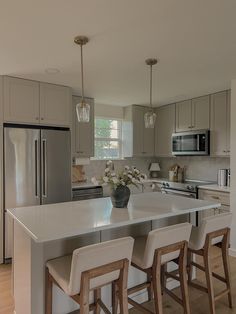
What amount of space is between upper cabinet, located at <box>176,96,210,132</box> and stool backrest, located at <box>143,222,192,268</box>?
2791mm

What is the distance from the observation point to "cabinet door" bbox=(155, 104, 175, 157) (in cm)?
495

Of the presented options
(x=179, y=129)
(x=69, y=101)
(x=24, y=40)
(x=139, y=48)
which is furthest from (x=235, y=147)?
(x=24, y=40)

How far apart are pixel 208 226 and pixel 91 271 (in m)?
1.12

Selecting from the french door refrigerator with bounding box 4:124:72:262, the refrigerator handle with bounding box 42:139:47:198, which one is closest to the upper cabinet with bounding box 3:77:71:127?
the french door refrigerator with bounding box 4:124:72:262

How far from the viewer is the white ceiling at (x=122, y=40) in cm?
174

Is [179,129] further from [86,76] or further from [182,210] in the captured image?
[182,210]

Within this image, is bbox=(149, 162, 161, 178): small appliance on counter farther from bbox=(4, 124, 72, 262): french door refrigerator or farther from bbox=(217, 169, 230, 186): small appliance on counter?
bbox=(4, 124, 72, 262): french door refrigerator

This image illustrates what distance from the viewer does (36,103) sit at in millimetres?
3404

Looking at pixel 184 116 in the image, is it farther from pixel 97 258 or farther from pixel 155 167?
pixel 97 258

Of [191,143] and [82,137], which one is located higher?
[82,137]

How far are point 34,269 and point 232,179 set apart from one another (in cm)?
284

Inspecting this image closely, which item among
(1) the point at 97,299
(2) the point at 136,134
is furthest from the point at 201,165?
(1) the point at 97,299

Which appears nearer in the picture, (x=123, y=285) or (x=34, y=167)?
(x=123, y=285)

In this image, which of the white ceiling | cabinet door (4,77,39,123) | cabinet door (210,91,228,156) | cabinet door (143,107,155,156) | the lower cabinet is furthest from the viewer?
cabinet door (143,107,155,156)
